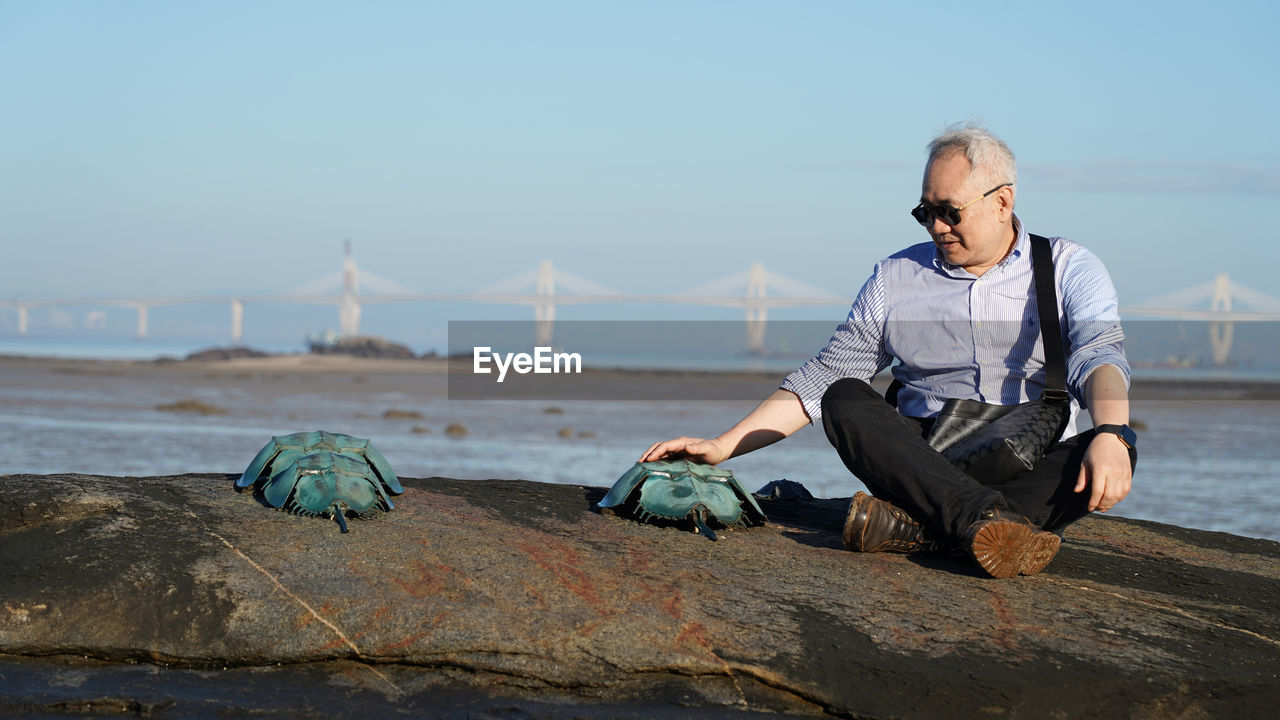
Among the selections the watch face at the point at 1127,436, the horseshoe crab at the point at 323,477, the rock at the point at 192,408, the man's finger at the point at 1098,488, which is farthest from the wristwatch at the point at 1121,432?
the rock at the point at 192,408

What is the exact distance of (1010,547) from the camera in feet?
10.1

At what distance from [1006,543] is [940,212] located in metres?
1.00

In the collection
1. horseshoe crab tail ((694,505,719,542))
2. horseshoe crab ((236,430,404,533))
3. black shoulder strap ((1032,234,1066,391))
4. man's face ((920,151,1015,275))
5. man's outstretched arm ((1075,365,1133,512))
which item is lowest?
horseshoe crab tail ((694,505,719,542))

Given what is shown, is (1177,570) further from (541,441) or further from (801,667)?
(541,441)

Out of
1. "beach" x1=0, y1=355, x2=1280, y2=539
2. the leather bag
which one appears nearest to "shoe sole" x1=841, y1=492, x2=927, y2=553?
the leather bag

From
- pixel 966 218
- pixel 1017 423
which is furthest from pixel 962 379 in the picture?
pixel 966 218

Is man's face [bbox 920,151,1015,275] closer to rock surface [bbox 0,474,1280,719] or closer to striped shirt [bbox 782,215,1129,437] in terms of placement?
striped shirt [bbox 782,215,1129,437]

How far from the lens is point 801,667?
2.67 m

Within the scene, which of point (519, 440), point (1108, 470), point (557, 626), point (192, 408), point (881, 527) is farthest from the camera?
point (192, 408)

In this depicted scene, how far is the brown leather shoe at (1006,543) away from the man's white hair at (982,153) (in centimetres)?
99

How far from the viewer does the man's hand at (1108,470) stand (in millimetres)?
2928

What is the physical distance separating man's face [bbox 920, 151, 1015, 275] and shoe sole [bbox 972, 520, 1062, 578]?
91cm

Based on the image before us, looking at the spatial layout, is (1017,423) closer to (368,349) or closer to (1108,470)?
(1108,470)

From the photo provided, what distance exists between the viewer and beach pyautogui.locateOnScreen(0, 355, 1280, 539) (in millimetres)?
8984
